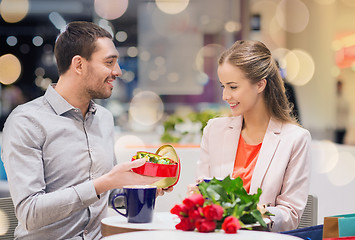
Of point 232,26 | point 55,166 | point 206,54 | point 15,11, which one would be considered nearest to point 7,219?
point 55,166

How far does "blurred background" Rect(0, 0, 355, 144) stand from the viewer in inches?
342

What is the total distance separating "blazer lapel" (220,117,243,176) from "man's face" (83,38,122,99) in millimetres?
568

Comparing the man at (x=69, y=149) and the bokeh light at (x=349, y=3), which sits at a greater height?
the bokeh light at (x=349, y=3)

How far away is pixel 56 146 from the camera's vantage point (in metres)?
2.04

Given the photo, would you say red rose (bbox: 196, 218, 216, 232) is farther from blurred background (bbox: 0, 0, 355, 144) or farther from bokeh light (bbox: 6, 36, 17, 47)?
bokeh light (bbox: 6, 36, 17, 47)

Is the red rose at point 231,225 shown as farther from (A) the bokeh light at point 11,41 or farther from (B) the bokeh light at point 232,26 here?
(A) the bokeh light at point 11,41

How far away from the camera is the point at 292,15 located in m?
9.37

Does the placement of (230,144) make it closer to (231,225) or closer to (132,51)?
(231,225)

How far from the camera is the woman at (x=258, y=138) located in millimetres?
2066

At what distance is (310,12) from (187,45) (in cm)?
225

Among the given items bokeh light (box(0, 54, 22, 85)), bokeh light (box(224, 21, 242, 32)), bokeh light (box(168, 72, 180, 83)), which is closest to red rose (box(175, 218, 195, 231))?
bokeh light (box(168, 72, 180, 83))

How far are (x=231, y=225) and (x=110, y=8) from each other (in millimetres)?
7861

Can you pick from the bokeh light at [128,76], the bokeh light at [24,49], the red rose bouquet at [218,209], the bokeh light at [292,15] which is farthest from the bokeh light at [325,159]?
the bokeh light at [24,49]

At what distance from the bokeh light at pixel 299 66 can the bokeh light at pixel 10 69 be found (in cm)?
472
